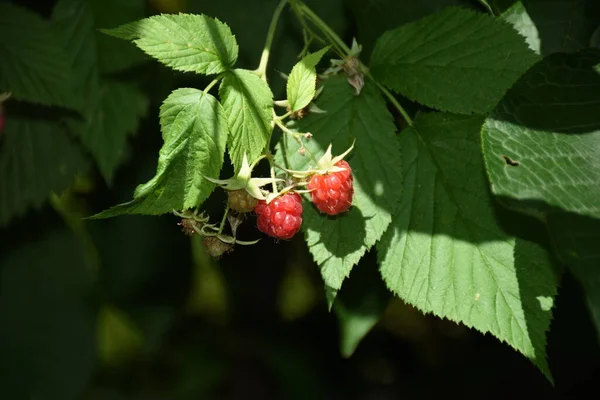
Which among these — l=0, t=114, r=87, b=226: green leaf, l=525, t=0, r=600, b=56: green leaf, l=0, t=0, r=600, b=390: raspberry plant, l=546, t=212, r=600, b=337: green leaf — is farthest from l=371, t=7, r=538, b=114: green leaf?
l=0, t=114, r=87, b=226: green leaf

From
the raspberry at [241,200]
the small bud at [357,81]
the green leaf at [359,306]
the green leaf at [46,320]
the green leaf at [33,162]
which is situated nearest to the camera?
the raspberry at [241,200]

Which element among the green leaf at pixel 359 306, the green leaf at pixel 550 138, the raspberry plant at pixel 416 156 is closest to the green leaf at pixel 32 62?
the raspberry plant at pixel 416 156

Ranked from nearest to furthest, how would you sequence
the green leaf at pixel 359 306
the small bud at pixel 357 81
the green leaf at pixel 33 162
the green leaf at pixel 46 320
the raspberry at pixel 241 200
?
the raspberry at pixel 241 200
the small bud at pixel 357 81
the green leaf at pixel 359 306
the green leaf at pixel 33 162
the green leaf at pixel 46 320

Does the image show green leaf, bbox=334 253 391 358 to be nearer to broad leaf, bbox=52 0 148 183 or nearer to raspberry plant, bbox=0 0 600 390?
raspberry plant, bbox=0 0 600 390

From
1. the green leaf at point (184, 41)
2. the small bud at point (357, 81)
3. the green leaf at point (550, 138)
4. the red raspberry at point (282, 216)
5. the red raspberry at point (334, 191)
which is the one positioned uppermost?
the green leaf at point (184, 41)

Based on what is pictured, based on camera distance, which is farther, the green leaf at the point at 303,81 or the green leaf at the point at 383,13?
the green leaf at the point at 383,13

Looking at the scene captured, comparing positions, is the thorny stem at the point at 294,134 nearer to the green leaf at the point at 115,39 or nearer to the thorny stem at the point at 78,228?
the green leaf at the point at 115,39

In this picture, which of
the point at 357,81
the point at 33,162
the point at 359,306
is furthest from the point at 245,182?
the point at 33,162

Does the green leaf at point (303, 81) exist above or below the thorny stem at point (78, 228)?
above

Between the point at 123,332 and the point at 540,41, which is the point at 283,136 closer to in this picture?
the point at 540,41
